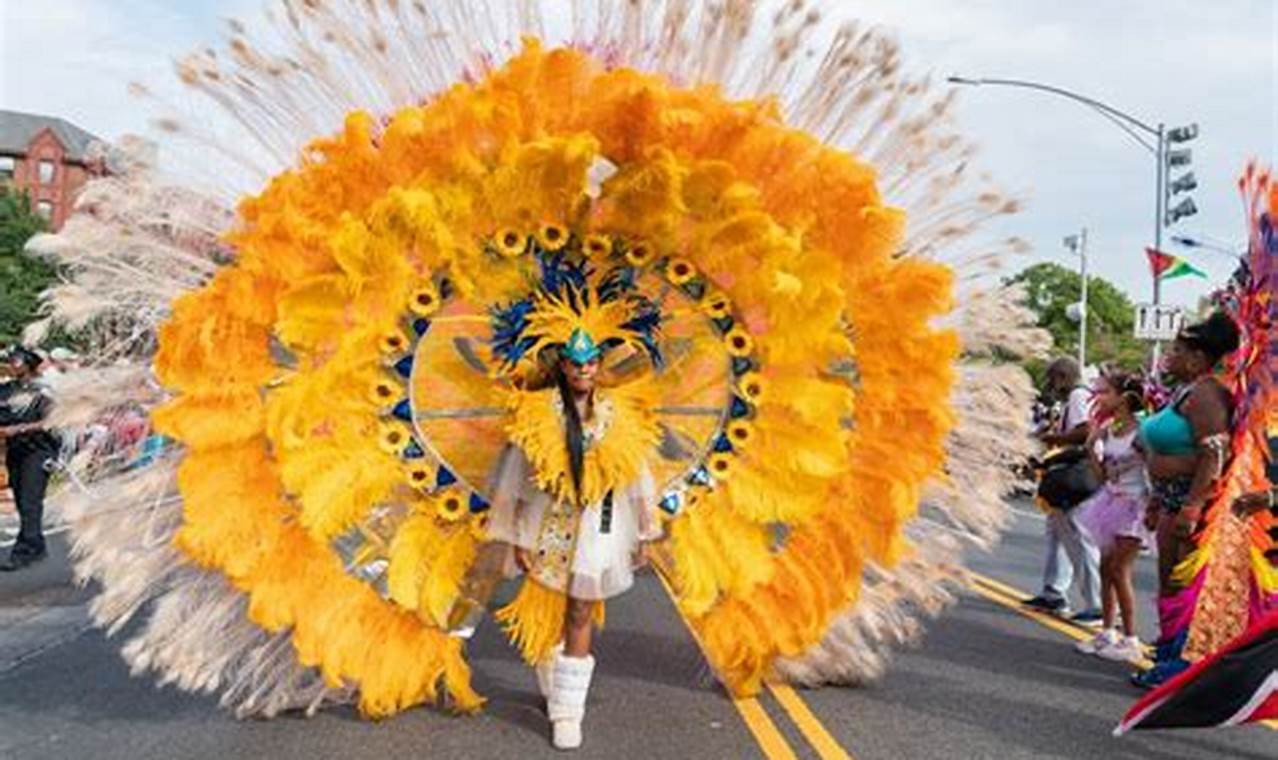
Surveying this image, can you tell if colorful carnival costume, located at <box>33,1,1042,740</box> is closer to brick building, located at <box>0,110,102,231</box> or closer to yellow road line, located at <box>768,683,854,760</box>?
yellow road line, located at <box>768,683,854,760</box>

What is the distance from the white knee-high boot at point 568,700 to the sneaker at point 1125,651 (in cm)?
340

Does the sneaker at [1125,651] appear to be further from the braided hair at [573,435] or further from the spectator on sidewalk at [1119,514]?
the braided hair at [573,435]

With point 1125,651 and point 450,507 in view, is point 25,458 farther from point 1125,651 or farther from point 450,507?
point 1125,651

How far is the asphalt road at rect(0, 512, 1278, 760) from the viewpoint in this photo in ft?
17.3

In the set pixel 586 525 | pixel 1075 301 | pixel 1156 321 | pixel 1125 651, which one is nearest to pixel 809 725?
pixel 586 525

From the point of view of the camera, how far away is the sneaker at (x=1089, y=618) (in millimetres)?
8453

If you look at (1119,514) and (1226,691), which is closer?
(1226,691)

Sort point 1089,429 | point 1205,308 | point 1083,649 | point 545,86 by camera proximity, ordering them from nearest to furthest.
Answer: point 545,86, point 1205,308, point 1083,649, point 1089,429

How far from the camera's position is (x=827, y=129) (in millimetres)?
5566

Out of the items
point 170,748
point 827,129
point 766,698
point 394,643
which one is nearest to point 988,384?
point 827,129

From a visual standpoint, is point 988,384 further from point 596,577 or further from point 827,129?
point 596,577

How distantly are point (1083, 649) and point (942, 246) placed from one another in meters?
3.04

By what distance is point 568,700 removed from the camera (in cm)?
532

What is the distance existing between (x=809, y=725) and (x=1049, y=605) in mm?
3959
